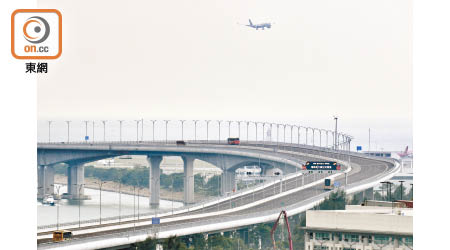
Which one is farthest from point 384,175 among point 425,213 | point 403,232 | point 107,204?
point 425,213

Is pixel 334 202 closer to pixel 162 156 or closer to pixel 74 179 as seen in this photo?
pixel 162 156

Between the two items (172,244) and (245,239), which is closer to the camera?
(172,244)

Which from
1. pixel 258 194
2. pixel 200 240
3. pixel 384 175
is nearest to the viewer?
pixel 200 240

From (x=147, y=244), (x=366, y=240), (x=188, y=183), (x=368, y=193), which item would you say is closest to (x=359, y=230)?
(x=366, y=240)

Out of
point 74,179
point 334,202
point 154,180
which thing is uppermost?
point 334,202

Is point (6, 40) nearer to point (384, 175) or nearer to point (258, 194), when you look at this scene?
point (258, 194)

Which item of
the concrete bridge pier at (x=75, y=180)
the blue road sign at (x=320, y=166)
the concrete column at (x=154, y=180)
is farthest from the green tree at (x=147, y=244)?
the concrete bridge pier at (x=75, y=180)
